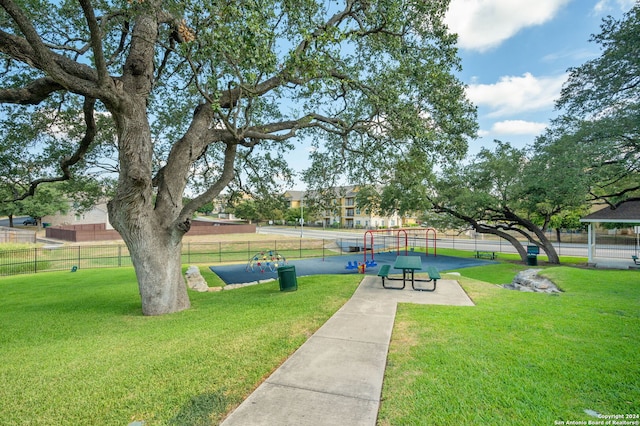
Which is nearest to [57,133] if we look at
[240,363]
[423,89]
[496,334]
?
[240,363]

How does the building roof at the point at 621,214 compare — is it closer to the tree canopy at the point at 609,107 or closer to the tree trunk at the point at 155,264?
the tree canopy at the point at 609,107

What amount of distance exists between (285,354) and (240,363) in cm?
65

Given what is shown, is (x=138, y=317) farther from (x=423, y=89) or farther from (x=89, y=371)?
(x=423, y=89)

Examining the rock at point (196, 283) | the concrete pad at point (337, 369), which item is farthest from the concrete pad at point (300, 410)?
the rock at point (196, 283)

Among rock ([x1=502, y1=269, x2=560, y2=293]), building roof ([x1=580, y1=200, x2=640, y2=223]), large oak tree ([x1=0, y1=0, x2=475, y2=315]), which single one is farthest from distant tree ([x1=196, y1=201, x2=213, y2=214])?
building roof ([x1=580, y1=200, x2=640, y2=223])

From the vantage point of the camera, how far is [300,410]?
117 inches

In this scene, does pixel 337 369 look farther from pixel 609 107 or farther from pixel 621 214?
pixel 621 214

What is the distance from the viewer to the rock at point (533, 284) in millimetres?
10902

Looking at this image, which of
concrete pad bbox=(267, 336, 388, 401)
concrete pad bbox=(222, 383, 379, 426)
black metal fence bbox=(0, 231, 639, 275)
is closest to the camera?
concrete pad bbox=(222, 383, 379, 426)

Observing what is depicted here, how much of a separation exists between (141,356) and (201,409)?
6.34 feet

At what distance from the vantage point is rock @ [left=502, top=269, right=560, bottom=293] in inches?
429

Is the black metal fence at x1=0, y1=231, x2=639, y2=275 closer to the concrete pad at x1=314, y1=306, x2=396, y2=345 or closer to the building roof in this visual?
the building roof

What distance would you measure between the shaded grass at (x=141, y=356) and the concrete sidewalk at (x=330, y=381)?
248mm

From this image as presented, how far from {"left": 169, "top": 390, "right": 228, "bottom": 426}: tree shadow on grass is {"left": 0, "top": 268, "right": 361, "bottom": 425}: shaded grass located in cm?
1
